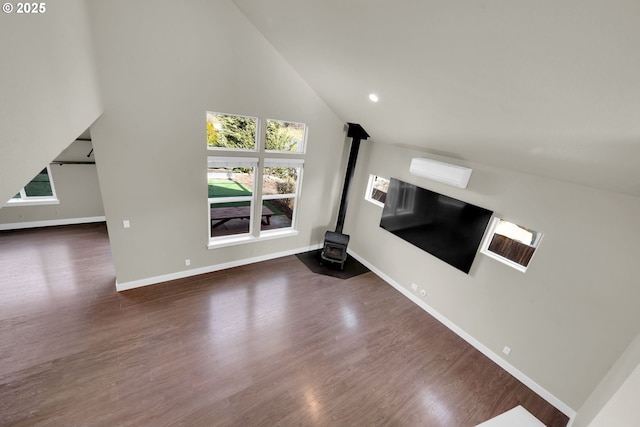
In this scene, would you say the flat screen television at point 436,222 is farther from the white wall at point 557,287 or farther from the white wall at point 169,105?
the white wall at point 169,105

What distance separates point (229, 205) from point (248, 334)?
312cm

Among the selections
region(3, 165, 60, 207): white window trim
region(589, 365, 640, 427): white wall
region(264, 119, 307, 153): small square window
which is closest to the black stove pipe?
region(264, 119, 307, 153): small square window

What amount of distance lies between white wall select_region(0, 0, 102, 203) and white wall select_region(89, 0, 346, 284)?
0.66 metres

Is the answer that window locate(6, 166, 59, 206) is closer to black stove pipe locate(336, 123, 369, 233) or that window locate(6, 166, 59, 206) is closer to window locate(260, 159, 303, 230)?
window locate(260, 159, 303, 230)

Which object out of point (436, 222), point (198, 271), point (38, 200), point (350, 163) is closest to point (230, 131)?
point (350, 163)

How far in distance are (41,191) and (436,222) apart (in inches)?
312

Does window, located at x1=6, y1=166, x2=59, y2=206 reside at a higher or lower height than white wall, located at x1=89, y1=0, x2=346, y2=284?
lower

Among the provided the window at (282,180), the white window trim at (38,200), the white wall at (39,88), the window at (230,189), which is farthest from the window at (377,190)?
the white window trim at (38,200)

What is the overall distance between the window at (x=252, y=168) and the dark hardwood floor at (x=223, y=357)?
1298 millimetres

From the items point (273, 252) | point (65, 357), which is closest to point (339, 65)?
point (273, 252)

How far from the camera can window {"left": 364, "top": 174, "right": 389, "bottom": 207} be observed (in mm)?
4982

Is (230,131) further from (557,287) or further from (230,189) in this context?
(557,287)

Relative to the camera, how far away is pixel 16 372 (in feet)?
8.50

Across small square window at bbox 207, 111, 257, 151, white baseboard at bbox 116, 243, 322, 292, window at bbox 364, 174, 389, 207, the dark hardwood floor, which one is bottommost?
the dark hardwood floor
